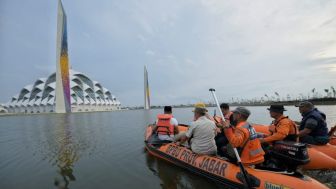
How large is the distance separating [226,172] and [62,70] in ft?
189

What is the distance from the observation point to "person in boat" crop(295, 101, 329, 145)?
6250 millimetres

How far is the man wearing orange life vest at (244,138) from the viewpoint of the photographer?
4438mm

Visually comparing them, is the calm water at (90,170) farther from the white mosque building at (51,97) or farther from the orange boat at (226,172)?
the white mosque building at (51,97)

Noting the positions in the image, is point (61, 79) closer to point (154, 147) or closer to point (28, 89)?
point (28, 89)

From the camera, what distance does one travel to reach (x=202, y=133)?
559cm

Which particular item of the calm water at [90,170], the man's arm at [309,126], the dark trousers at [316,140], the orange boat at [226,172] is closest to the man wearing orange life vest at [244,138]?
the orange boat at [226,172]

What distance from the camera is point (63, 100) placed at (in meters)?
54.2

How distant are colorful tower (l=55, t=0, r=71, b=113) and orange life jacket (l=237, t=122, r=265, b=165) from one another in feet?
185

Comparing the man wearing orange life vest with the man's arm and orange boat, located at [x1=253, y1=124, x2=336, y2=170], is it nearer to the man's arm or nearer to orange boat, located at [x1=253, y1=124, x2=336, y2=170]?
orange boat, located at [x1=253, y1=124, x2=336, y2=170]

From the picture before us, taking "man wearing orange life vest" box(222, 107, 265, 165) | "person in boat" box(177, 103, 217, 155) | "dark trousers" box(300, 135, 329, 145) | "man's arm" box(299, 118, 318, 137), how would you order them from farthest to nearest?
"dark trousers" box(300, 135, 329, 145) < "man's arm" box(299, 118, 318, 137) < "person in boat" box(177, 103, 217, 155) < "man wearing orange life vest" box(222, 107, 265, 165)

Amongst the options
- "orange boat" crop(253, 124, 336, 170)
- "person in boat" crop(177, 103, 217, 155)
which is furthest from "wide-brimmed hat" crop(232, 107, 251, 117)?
"orange boat" crop(253, 124, 336, 170)

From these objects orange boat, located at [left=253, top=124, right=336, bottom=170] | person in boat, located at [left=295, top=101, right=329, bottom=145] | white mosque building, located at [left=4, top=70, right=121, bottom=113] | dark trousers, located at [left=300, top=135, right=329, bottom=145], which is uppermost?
white mosque building, located at [left=4, top=70, right=121, bottom=113]

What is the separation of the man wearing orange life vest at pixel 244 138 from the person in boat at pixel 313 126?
2589mm

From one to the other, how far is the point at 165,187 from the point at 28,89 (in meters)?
96.3
